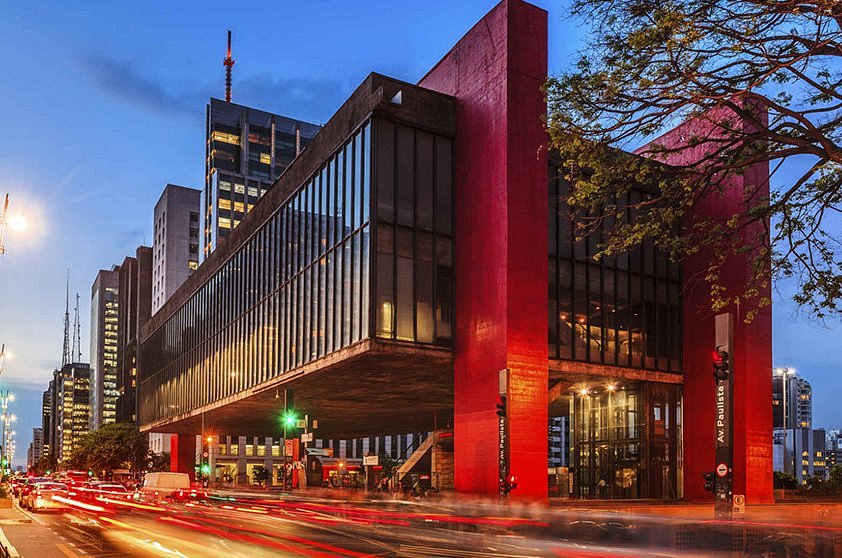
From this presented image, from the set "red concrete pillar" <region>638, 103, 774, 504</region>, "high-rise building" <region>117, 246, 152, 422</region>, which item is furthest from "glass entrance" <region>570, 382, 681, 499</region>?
"high-rise building" <region>117, 246, 152, 422</region>

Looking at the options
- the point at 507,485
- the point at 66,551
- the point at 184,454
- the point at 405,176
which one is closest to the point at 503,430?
the point at 507,485

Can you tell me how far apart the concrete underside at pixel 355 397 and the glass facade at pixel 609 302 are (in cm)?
663

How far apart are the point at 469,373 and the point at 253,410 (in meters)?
33.6

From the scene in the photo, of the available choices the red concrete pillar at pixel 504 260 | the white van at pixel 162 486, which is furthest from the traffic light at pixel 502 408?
the white van at pixel 162 486

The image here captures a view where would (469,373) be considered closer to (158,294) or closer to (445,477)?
(445,477)

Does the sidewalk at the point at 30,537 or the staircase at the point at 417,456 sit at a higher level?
the sidewalk at the point at 30,537

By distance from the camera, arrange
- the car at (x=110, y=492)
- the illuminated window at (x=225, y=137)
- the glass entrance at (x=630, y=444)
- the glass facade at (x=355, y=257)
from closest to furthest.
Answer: the glass facade at (x=355, y=257) → the glass entrance at (x=630, y=444) → the car at (x=110, y=492) → the illuminated window at (x=225, y=137)

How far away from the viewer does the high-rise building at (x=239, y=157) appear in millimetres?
166750

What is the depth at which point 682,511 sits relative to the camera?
38.1 m

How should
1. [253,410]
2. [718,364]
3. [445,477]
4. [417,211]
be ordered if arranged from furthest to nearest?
[253,410] → [445,477] → [417,211] → [718,364]

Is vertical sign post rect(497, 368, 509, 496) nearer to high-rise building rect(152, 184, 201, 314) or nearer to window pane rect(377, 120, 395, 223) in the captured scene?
window pane rect(377, 120, 395, 223)

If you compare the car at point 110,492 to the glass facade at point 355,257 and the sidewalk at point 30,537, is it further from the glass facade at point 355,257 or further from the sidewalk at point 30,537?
the sidewalk at point 30,537

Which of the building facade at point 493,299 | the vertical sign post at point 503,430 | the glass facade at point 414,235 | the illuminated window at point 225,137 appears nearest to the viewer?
the vertical sign post at point 503,430

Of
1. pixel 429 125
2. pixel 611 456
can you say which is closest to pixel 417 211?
pixel 429 125
